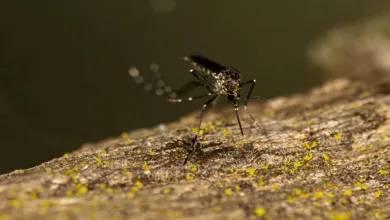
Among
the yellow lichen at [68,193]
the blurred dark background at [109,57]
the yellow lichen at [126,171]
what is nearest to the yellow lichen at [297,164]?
the yellow lichen at [126,171]

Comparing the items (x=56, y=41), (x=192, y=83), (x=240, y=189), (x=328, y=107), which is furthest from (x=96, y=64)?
(x=240, y=189)

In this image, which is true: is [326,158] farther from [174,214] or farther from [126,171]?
[126,171]

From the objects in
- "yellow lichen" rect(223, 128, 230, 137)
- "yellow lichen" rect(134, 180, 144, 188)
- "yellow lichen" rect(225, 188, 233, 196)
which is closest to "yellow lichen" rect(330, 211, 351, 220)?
"yellow lichen" rect(225, 188, 233, 196)

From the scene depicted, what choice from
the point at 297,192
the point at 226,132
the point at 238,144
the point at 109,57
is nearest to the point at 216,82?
the point at 226,132

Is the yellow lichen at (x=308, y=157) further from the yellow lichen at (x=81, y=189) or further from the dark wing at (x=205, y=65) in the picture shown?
the yellow lichen at (x=81, y=189)

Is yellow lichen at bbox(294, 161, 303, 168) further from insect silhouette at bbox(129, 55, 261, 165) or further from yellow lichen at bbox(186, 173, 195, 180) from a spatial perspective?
yellow lichen at bbox(186, 173, 195, 180)

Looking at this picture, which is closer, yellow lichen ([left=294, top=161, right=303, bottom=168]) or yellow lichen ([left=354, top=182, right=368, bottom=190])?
yellow lichen ([left=354, top=182, right=368, bottom=190])

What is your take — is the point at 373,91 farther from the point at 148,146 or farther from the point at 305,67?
the point at 305,67
